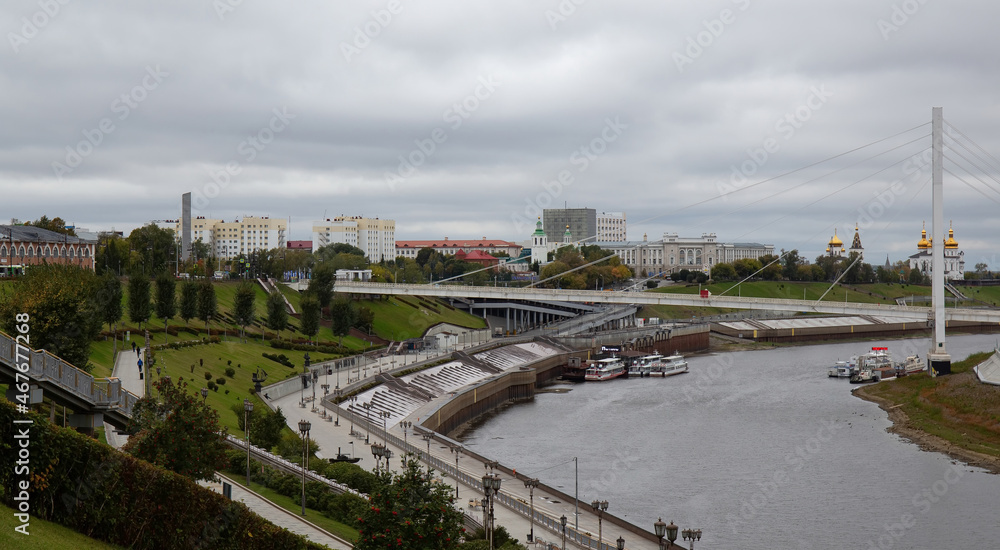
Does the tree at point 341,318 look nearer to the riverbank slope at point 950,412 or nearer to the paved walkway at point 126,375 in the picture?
the paved walkway at point 126,375

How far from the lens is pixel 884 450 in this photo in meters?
39.6

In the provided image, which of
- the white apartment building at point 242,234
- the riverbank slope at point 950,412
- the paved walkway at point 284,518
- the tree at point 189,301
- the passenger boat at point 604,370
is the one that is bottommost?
the passenger boat at point 604,370

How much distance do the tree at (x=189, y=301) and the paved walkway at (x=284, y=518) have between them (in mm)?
32519

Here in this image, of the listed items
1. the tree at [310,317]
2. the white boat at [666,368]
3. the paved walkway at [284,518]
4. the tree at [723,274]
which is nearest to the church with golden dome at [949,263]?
the tree at [723,274]

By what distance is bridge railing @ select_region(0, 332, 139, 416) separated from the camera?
1720 centimetres

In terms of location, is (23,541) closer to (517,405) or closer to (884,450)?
(884,450)

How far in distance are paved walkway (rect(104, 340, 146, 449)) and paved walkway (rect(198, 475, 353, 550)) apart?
3.14 m

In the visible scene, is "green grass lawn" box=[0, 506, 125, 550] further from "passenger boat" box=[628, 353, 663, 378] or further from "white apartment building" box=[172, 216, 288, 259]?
"white apartment building" box=[172, 216, 288, 259]

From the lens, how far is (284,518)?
784 inches

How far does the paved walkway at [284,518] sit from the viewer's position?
1886cm

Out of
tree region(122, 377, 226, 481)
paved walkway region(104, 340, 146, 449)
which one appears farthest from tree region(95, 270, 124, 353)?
tree region(122, 377, 226, 481)

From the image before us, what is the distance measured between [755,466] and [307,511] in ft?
66.5

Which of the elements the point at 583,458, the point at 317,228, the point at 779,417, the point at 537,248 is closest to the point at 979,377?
the point at 779,417

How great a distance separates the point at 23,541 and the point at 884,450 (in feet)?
116
